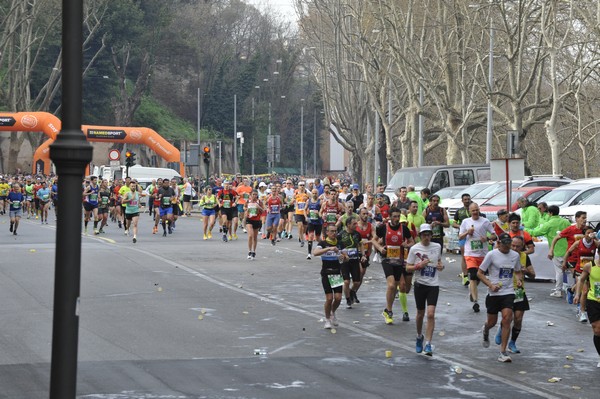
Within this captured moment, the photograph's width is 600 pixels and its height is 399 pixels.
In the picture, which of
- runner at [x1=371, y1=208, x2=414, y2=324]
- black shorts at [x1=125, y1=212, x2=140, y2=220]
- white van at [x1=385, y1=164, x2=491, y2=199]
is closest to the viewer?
runner at [x1=371, y1=208, x2=414, y2=324]

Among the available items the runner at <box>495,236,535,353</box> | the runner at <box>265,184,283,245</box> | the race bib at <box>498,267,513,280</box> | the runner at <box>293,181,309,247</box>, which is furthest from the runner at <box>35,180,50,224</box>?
the race bib at <box>498,267,513,280</box>

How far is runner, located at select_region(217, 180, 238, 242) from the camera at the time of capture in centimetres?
3177

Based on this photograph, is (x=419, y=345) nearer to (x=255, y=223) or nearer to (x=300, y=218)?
(x=255, y=223)

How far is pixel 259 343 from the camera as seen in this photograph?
13758 millimetres

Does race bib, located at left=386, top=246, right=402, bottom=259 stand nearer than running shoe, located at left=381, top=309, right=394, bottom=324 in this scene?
No

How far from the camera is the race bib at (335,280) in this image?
594 inches

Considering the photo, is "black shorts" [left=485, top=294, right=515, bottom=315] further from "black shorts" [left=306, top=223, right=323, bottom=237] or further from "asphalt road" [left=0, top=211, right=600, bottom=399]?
"black shorts" [left=306, top=223, right=323, bottom=237]

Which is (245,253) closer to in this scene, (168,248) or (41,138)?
(168,248)

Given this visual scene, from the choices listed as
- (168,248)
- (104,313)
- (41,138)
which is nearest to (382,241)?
(104,313)

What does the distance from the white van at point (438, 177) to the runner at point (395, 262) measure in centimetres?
1738

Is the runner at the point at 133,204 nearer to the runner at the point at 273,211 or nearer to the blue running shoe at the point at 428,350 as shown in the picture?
the runner at the point at 273,211

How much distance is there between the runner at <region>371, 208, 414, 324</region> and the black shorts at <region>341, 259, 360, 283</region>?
22.6 inches

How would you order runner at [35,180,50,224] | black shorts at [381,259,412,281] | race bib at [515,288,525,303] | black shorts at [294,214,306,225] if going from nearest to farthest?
race bib at [515,288,525,303] < black shorts at [381,259,412,281] < black shorts at [294,214,306,225] < runner at [35,180,50,224]

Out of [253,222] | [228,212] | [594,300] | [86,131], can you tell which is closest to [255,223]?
[253,222]
